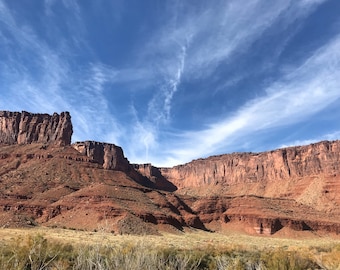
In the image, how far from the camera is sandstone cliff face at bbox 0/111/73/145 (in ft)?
396

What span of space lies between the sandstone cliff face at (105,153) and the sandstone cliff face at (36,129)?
18918 millimetres

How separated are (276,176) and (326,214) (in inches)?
1822

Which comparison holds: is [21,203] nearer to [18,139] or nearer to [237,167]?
[18,139]

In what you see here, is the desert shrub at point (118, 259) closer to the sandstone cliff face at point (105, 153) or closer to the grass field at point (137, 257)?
the grass field at point (137, 257)

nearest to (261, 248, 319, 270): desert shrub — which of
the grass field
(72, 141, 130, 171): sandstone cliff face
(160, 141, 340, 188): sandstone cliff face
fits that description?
the grass field

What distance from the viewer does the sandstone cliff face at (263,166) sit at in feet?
434

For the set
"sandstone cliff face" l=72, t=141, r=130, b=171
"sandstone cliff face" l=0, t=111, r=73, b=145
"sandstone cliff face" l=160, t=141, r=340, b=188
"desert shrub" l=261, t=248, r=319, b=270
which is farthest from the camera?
"sandstone cliff face" l=72, t=141, r=130, b=171

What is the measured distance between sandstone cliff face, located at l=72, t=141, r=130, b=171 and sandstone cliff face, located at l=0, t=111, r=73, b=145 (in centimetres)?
1892

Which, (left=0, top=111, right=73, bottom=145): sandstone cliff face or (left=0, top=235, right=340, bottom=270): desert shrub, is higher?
(left=0, top=111, right=73, bottom=145): sandstone cliff face

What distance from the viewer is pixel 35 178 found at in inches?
3287

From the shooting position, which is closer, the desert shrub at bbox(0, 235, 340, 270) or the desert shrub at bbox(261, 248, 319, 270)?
the desert shrub at bbox(0, 235, 340, 270)

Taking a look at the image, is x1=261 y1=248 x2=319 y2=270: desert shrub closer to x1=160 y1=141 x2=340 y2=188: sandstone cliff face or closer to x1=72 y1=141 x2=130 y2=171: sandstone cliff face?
x1=160 y1=141 x2=340 y2=188: sandstone cliff face

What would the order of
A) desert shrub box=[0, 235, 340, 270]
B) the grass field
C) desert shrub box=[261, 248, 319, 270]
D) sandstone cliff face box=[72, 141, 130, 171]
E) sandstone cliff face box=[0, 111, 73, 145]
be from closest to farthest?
desert shrub box=[0, 235, 340, 270], the grass field, desert shrub box=[261, 248, 319, 270], sandstone cliff face box=[0, 111, 73, 145], sandstone cliff face box=[72, 141, 130, 171]

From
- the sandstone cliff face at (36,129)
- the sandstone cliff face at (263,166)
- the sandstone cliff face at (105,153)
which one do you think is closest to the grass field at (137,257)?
the sandstone cliff face at (36,129)
